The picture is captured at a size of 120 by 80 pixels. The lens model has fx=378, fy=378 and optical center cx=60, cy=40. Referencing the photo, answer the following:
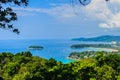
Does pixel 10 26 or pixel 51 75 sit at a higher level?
pixel 10 26

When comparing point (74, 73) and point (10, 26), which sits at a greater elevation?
point (10, 26)

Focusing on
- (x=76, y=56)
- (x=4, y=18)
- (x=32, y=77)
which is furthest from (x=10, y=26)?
(x=76, y=56)

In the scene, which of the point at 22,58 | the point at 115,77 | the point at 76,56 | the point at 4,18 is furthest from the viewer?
the point at 76,56

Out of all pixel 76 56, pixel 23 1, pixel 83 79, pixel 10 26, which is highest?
pixel 23 1

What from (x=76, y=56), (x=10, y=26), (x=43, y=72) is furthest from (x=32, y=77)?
(x=76, y=56)

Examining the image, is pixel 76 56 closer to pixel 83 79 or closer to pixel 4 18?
pixel 83 79

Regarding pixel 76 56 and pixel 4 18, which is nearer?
pixel 4 18

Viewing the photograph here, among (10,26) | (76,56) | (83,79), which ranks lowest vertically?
(76,56)

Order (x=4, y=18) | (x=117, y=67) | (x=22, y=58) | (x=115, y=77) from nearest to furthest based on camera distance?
(x=4, y=18), (x=115, y=77), (x=117, y=67), (x=22, y=58)

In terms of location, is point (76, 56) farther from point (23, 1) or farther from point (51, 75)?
point (23, 1)
